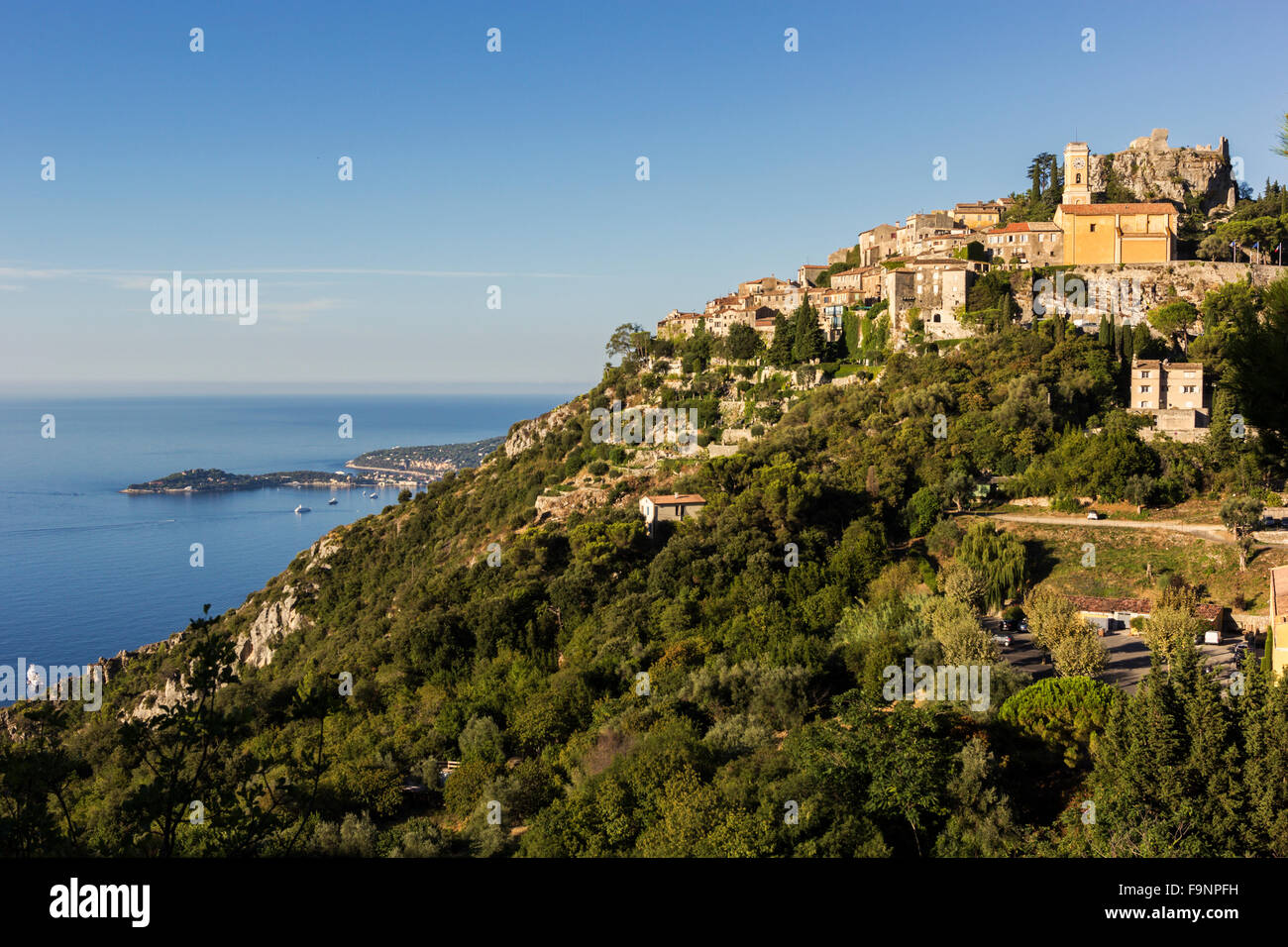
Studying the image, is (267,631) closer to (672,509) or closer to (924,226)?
(672,509)

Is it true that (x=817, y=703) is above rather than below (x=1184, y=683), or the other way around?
below

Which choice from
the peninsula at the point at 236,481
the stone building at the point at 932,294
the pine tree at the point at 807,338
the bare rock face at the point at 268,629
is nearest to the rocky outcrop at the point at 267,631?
the bare rock face at the point at 268,629

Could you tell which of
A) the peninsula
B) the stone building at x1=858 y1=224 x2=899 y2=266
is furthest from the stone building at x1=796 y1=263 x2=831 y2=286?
the peninsula

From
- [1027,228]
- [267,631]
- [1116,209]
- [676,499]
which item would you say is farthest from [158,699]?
[1116,209]

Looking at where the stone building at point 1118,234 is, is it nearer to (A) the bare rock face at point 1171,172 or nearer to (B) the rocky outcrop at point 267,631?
(A) the bare rock face at point 1171,172

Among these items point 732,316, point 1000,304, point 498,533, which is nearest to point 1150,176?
point 1000,304

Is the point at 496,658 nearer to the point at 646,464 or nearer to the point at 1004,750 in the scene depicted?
the point at 1004,750

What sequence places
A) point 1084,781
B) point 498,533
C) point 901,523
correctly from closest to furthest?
point 1084,781
point 901,523
point 498,533

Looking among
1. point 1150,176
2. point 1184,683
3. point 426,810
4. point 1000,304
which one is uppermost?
point 1150,176
